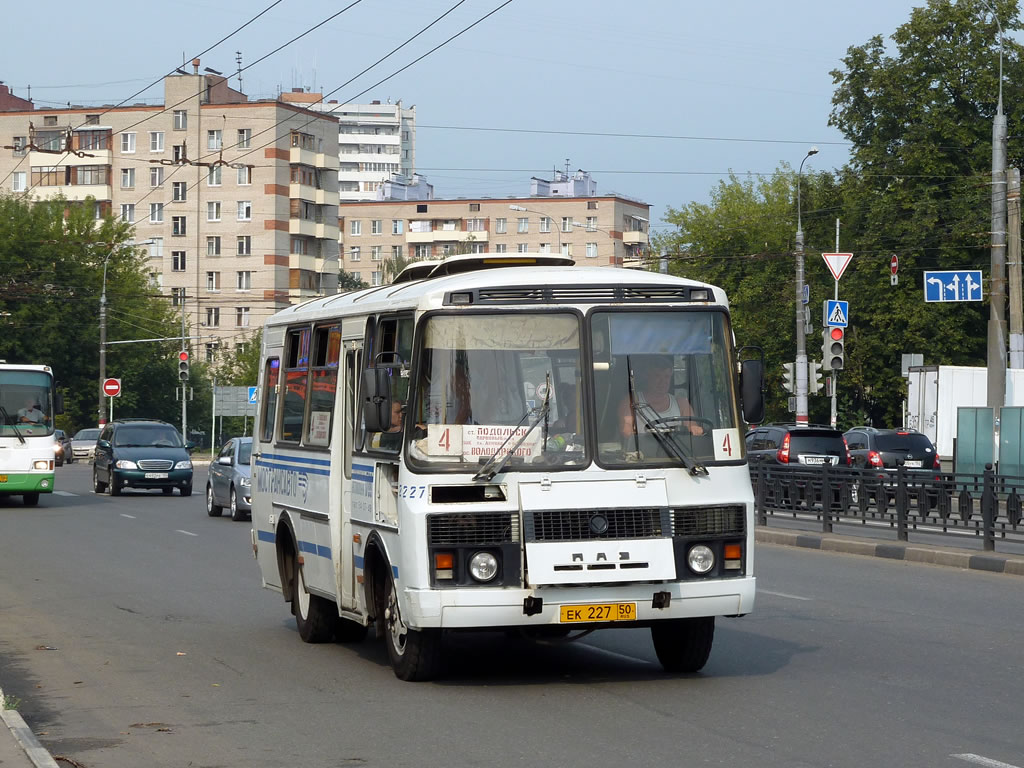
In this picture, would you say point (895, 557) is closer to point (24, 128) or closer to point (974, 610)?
point (974, 610)

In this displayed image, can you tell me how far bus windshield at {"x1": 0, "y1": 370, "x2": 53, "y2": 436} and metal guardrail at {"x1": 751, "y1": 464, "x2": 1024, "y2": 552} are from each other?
47.4ft

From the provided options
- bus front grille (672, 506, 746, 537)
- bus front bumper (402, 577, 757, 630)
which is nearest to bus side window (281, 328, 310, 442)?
bus front bumper (402, 577, 757, 630)

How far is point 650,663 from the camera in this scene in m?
10.5

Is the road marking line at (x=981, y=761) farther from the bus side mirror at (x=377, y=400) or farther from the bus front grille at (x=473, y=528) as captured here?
the bus side mirror at (x=377, y=400)

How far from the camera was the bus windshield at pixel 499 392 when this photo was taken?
9.27 m

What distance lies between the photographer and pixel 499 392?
30.9 feet

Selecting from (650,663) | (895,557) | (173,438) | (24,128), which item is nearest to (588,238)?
(24,128)

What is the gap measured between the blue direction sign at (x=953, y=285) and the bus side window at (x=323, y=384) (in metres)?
22.8

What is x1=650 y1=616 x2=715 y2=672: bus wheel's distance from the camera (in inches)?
388

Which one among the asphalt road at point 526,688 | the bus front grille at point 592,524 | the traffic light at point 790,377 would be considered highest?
the traffic light at point 790,377

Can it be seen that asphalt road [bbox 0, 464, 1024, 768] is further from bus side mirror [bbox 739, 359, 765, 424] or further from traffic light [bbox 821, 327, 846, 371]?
traffic light [bbox 821, 327, 846, 371]

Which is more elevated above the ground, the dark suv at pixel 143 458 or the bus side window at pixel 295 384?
the bus side window at pixel 295 384

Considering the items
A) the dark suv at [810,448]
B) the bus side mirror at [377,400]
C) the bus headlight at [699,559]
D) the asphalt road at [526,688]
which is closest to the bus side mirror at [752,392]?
the bus headlight at [699,559]

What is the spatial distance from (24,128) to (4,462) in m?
83.2
